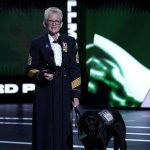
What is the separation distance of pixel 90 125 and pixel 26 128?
12.8ft

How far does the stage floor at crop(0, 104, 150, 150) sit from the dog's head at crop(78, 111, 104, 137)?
2.08m

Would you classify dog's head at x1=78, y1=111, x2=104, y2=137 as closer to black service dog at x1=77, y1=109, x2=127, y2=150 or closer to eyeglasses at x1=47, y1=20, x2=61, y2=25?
black service dog at x1=77, y1=109, x2=127, y2=150

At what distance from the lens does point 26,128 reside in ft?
26.7

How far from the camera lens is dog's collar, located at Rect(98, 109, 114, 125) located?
4598 millimetres

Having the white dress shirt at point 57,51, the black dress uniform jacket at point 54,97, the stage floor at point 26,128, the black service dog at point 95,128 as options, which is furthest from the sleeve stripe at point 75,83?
the stage floor at point 26,128

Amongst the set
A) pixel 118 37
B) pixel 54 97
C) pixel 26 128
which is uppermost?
pixel 54 97

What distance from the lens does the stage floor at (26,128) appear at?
6.77 metres

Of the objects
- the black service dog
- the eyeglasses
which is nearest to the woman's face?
the eyeglasses

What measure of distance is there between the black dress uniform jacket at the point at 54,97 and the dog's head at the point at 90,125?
0.30 metres

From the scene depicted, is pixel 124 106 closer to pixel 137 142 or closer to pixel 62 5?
pixel 62 5

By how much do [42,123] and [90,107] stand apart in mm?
6594

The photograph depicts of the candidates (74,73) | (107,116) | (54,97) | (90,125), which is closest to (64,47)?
(74,73)

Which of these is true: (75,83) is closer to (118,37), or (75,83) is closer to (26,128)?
(26,128)

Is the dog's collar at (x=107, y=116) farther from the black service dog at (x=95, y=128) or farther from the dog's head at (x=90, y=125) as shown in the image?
the dog's head at (x=90, y=125)
